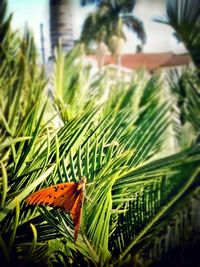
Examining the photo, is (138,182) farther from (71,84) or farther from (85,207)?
(71,84)

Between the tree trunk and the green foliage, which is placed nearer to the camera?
the green foliage

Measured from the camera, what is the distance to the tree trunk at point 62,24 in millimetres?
2009

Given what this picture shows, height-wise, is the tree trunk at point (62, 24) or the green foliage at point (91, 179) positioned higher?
the tree trunk at point (62, 24)

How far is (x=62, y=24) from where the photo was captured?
218 centimetres

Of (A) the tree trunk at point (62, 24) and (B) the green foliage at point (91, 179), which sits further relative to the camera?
(A) the tree trunk at point (62, 24)

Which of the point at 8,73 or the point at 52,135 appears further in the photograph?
the point at 8,73

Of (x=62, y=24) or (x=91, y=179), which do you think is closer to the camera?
(x=91, y=179)

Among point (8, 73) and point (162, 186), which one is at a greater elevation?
point (8, 73)

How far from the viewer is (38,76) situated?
1.28m

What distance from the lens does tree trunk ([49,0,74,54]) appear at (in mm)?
2009

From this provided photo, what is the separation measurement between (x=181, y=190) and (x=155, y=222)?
0.41ft

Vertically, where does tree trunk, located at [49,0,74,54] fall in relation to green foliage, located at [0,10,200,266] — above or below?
above

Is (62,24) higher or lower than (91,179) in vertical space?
higher

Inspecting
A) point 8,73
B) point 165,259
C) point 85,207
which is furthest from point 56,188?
point 8,73
